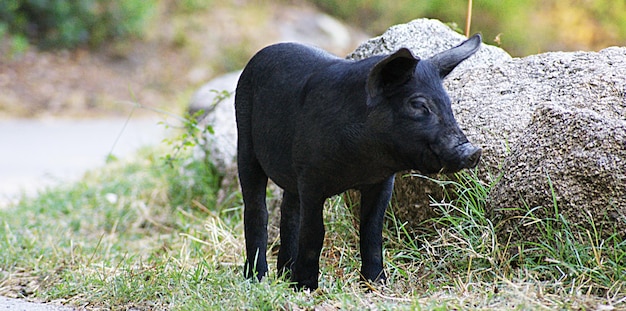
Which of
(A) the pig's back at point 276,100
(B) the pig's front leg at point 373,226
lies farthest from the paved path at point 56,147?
(B) the pig's front leg at point 373,226

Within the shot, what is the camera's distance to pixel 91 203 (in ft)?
22.7

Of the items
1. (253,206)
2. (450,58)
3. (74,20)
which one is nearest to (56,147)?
(74,20)

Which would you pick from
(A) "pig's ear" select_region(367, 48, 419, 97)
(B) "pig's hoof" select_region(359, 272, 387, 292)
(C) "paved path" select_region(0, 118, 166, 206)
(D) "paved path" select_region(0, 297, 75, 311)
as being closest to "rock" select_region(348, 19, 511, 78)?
(B) "pig's hoof" select_region(359, 272, 387, 292)

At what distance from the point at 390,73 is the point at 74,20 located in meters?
12.0

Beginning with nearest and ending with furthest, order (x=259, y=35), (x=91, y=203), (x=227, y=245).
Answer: (x=227, y=245) → (x=91, y=203) → (x=259, y=35)

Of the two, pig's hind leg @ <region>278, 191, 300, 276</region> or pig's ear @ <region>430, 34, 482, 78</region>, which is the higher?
pig's ear @ <region>430, 34, 482, 78</region>

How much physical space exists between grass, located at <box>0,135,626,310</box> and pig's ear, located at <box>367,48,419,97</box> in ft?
2.89

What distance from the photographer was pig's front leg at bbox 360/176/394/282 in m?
3.61

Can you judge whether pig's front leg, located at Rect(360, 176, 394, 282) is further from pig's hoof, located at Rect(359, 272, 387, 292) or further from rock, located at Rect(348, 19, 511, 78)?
rock, located at Rect(348, 19, 511, 78)

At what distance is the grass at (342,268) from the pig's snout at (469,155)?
593mm

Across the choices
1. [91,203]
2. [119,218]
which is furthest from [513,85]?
[91,203]

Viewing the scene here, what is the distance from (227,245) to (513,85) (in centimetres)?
192

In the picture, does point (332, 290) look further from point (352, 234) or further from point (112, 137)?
point (112, 137)

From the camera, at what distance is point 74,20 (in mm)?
14039
